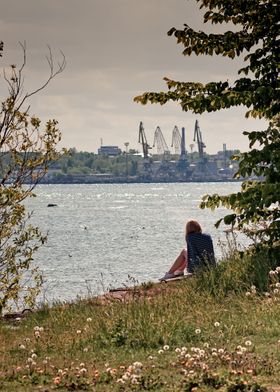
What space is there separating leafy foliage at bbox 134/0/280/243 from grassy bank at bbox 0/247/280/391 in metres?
1.05

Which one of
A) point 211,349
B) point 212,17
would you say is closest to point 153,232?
point 212,17

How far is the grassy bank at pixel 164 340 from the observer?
729 centimetres

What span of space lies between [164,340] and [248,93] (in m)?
5.72

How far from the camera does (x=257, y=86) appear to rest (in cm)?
1402

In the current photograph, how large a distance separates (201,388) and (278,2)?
→ 910cm

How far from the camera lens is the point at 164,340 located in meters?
9.12

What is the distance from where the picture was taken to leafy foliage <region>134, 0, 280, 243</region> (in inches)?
525

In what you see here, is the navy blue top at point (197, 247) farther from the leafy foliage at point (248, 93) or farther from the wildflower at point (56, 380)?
the wildflower at point (56, 380)

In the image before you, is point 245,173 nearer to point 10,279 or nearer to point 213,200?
point 213,200

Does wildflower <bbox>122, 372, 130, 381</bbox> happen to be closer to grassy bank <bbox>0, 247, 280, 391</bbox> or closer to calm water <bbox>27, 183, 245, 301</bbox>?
grassy bank <bbox>0, 247, 280, 391</bbox>

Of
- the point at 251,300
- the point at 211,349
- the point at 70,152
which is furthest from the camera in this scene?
the point at 70,152

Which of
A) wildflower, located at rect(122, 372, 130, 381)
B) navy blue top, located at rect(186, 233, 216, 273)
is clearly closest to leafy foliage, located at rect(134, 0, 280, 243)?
navy blue top, located at rect(186, 233, 216, 273)

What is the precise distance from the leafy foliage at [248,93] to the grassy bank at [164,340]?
105 cm

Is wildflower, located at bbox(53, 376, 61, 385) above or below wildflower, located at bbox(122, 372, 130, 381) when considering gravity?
below
